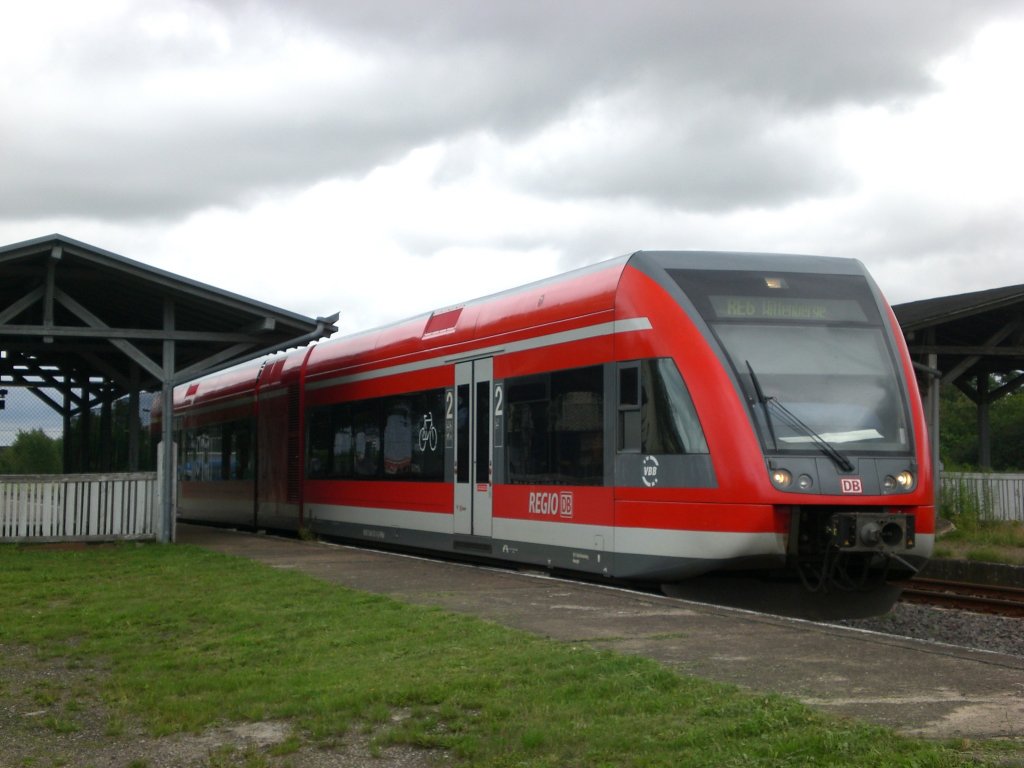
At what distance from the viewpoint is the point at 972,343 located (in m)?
→ 24.9

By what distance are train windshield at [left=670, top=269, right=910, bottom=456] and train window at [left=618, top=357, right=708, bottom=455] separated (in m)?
0.52

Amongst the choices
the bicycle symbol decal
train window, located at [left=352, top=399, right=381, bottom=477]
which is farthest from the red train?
train window, located at [left=352, top=399, right=381, bottom=477]

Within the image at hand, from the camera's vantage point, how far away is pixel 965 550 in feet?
60.7

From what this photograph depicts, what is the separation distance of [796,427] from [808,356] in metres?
0.77

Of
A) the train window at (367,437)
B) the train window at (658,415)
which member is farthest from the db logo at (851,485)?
the train window at (367,437)

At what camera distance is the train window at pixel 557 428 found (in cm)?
1238

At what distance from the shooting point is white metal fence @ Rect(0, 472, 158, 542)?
18688 mm

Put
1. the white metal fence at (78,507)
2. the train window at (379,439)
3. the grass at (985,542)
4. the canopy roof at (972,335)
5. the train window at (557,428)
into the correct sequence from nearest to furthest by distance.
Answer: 1. the train window at (557,428)
2. the train window at (379,439)
3. the grass at (985,542)
4. the white metal fence at (78,507)
5. the canopy roof at (972,335)

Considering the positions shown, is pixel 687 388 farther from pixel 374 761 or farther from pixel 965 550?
pixel 965 550

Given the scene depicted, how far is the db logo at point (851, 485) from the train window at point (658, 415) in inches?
44.9

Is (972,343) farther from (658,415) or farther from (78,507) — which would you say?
(78,507)

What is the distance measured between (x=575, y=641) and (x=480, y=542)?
20.5 ft

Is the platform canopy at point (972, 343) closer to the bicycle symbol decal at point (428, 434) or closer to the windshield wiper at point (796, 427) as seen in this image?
the bicycle symbol decal at point (428, 434)

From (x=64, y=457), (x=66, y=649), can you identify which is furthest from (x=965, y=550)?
(x=64, y=457)
